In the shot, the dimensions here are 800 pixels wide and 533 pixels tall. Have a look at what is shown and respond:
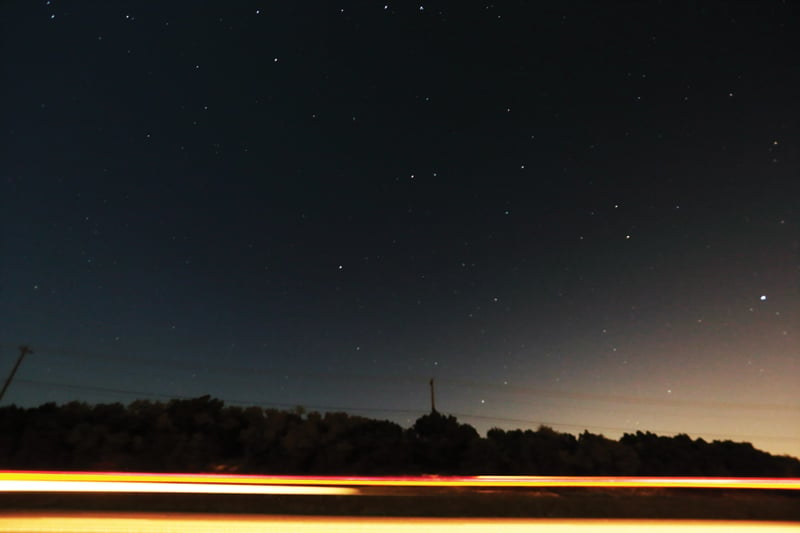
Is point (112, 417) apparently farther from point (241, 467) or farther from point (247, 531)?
point (247, 531)

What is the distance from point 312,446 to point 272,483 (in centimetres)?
752

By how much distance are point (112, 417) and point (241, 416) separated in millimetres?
3021

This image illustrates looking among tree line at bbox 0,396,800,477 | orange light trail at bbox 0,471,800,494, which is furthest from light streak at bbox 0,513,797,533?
tree line at bbox 0,396,800,477

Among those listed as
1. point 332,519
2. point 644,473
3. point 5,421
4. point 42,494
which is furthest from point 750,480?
point 5,421

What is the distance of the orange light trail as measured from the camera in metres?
3.12

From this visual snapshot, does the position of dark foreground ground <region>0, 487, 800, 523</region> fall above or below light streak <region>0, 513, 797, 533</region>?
above

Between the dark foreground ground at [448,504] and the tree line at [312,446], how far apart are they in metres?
7.90

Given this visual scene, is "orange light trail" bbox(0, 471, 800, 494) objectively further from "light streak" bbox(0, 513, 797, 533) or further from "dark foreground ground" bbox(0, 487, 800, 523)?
"light streak" bbox(0, 513, 797, 533)

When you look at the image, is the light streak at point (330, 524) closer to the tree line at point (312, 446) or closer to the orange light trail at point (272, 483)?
the orange light trail at point (272, 483)

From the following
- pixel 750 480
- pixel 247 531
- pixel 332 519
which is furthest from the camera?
pixel 750 480

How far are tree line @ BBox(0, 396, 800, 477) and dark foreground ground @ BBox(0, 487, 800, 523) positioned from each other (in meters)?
7.90

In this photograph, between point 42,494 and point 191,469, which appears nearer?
point 42,494

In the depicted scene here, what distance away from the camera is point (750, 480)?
3.41 metres

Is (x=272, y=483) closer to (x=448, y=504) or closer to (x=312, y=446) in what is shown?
(x=448, y=504)
